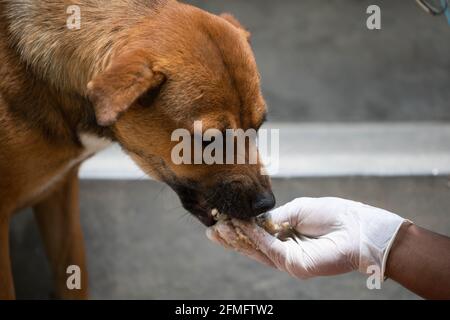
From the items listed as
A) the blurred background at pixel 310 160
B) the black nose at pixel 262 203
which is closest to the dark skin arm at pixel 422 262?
the black nose at pixel 262 203

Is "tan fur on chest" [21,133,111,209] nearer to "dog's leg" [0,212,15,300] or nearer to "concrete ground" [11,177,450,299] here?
"dog's leg" [0,212,15,300]

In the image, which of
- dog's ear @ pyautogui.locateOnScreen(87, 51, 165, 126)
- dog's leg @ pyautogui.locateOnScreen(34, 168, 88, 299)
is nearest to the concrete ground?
dog's leg @ pyautogui.locateOnScreen(34, 168, 88, 299)

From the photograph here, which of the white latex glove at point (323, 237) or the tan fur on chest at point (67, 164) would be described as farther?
the tan fur on chest at point (67, 164)

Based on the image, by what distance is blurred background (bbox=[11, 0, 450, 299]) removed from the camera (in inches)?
162

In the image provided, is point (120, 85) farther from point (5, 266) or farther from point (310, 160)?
point (310, 160)

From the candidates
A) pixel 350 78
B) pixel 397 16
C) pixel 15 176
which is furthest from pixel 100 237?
pixel 397 16

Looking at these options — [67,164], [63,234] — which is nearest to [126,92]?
[67,164]

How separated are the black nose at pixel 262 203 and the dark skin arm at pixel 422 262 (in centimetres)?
51

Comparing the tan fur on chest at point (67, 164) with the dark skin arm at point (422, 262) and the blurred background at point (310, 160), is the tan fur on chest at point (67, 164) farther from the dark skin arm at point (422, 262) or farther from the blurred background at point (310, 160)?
the dark skin arm at point (422, 262)

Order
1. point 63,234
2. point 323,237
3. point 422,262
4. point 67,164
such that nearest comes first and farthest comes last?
point 422,262
point 323,237
point 67,164
point 63,234

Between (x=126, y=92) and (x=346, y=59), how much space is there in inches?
123

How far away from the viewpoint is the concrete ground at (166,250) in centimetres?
408

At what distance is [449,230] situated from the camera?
3580 mm

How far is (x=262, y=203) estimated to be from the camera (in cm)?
297
